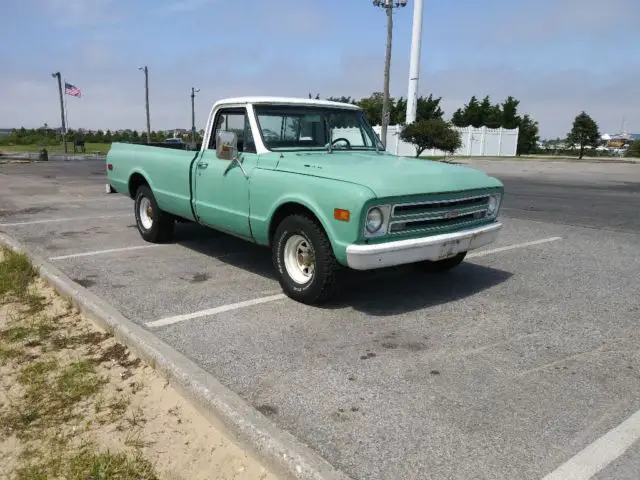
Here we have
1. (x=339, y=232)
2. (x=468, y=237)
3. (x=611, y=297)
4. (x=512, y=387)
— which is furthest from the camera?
(x=611, y=297)

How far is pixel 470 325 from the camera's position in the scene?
4.39 meters

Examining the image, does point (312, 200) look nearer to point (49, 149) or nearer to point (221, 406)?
point (221, 406)

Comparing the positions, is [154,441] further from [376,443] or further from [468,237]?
[468,237]

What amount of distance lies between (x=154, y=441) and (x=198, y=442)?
0.25 m

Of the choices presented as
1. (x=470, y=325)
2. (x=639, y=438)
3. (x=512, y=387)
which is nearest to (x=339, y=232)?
(x=470, y=325)

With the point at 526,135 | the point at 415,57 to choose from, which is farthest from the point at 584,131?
the point at 415,57

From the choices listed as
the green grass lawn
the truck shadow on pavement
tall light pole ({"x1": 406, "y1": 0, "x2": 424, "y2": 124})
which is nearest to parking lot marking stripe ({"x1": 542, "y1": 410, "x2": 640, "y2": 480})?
the truck shadow on pavement

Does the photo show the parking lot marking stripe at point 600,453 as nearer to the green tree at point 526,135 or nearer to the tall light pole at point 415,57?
the tall light pole at point 415,57

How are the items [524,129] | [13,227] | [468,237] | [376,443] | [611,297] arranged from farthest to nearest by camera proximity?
[524,129], [13,227], [611,297], [468,237], [376,443]

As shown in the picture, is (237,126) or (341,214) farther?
(237,126)

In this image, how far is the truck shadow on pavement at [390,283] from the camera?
489 centimetres

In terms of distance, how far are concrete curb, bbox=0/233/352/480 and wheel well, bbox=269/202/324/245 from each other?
1.51m

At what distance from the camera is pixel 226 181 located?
547 cm

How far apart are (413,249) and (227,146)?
219 cm
